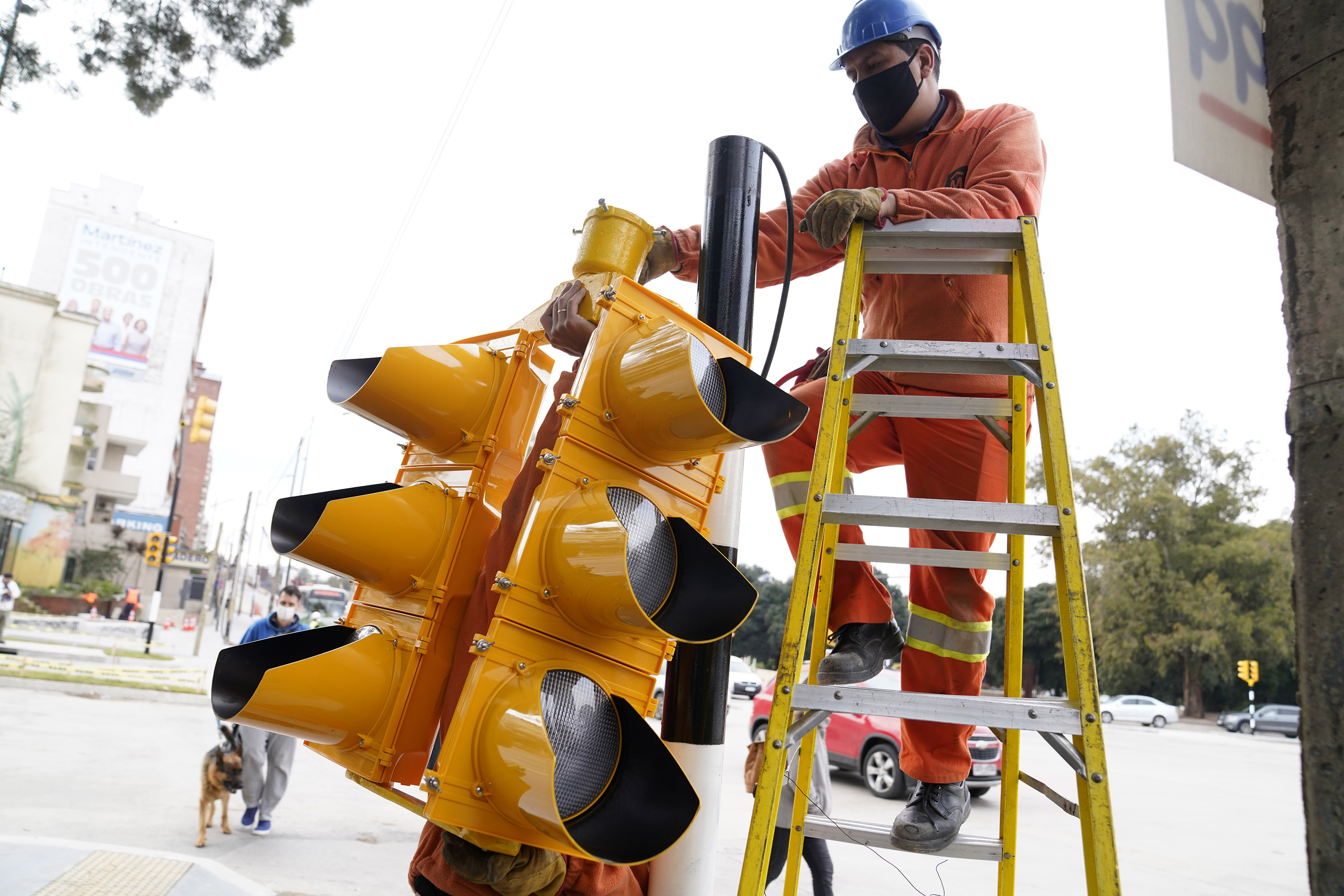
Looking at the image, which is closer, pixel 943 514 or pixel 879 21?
pixel 943 514

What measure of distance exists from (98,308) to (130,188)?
32.9ft

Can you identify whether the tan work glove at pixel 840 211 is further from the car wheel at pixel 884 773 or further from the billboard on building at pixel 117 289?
the billboard on building at pixel 117 289

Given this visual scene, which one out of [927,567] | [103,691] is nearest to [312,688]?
[927,567]

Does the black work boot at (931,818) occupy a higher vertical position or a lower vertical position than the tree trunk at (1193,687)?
higher

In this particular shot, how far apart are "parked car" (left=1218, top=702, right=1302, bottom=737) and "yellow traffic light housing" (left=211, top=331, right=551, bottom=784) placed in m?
45.9

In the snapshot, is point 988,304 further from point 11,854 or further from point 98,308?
point 98,308

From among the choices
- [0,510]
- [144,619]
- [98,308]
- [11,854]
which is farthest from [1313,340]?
[98,308]

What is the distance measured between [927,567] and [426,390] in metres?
1.78

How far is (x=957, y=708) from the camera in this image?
1930 mm

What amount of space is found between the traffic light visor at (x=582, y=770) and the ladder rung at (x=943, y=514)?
73cm

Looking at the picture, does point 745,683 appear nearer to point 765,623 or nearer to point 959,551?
point 765,623

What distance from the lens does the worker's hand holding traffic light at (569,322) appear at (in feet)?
8.14

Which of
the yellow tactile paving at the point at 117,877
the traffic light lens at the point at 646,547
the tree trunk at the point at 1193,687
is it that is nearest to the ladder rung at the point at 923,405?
the traffic light lens at the point at 646,547

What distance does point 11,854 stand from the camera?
544 centimetres
